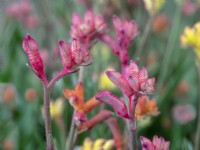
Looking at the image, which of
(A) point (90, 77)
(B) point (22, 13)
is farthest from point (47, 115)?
(B) point (22, 13)

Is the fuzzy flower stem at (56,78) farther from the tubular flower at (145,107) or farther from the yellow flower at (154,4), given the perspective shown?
the yellow flower at (154,4)

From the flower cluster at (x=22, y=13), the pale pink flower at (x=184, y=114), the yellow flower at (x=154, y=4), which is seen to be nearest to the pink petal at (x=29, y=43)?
the yellow flower at (x=154, y=4)

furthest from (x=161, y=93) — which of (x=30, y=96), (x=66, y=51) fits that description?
(x=66, y=51)

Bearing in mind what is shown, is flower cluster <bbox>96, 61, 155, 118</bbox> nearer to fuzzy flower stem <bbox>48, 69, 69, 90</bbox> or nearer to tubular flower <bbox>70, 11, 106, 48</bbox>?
fuzzy flower stem <bbox>48, 69, 69, 90</bbox>

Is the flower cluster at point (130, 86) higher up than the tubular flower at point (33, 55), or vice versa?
the tubular flower at point (33, 55)

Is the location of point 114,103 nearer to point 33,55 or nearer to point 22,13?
point 33,55

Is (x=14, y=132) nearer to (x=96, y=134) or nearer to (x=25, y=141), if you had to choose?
(x=25, y=141)
